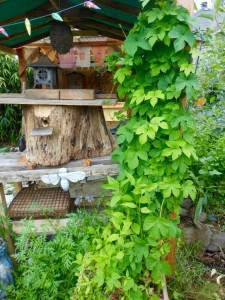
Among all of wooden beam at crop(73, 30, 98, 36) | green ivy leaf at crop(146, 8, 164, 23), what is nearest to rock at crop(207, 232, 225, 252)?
green ivy leaf at crop(146, 8, 164, 23)

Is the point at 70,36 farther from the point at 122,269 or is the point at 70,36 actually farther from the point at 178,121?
the point at 122,269

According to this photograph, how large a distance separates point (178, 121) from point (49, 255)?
4.20ft

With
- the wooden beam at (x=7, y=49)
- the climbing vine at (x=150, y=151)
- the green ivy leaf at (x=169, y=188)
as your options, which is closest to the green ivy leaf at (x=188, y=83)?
the climbing vine at (x=150, y=151)

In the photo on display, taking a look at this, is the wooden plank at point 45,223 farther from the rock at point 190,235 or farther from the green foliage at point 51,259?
the rock at point 190,235

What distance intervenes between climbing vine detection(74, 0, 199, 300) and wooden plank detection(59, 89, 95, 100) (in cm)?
33

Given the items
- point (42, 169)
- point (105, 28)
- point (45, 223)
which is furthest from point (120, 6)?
point (45, 223)

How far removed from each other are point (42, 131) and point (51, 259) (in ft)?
2.95

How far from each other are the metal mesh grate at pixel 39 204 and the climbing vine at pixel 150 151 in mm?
592

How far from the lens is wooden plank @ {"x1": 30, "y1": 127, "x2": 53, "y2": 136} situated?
180cm

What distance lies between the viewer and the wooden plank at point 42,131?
1801mm

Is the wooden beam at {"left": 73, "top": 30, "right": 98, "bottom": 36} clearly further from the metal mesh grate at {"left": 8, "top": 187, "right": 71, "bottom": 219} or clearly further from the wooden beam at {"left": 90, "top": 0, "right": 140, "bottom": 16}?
the metal mesh grate at {"left": 8, "top": 187, "right": 71, "bottom": 219}

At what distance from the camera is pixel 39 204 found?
2246 millimetres

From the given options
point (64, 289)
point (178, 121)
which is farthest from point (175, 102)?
point (64, 289)

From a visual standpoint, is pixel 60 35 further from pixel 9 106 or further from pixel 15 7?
pixel 9 106
